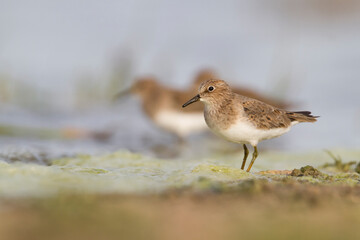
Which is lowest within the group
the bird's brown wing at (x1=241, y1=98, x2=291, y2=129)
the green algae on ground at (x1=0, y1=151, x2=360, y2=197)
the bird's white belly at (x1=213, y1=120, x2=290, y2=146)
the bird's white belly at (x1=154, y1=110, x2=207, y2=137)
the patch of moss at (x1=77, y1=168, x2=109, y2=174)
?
the green algae on ground at (x1=0, y1=151, x2=360, y2=197)

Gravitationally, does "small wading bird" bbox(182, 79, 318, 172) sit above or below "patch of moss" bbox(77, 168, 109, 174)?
above

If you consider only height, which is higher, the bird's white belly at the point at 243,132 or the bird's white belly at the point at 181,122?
the bird's white belly at the point at 181,122

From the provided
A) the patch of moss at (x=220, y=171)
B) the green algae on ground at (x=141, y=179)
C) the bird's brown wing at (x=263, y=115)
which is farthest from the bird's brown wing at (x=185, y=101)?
the patch of moss at (x=220, y=171)

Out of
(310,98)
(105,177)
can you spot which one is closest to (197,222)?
(105,177)

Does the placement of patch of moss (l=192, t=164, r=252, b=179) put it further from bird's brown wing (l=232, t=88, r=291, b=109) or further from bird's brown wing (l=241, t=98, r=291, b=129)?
bird's brown wing (l=232, t=88, r=291, b=109)

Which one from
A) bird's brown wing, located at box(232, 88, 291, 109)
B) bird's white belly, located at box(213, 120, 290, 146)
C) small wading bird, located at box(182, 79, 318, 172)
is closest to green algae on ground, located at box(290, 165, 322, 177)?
small wading bird, located at box(182, 79, 318, 172)

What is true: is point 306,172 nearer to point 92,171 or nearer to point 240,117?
point 240,117

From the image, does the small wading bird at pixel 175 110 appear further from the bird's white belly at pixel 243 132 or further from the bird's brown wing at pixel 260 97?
the bird's white belly at pixel 243 132

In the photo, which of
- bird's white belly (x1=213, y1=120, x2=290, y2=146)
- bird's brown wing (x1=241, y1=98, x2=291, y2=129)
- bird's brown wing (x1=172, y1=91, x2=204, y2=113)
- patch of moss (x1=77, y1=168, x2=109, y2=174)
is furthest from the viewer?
bird's brown wing (x1=172, y1=91, x2=204, y2=113)
